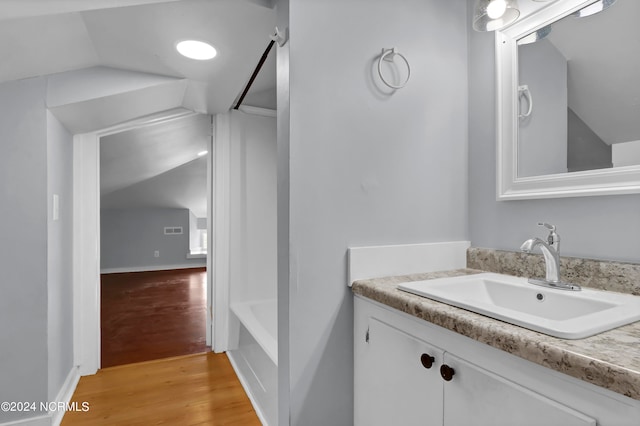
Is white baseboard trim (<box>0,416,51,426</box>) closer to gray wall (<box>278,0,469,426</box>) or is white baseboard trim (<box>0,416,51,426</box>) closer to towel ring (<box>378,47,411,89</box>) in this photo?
gray wall (<box>278,0,469,426</box>)

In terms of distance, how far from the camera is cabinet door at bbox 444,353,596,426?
0.62 m

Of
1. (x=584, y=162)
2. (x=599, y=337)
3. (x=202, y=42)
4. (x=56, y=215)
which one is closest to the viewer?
(x=599, y=337)

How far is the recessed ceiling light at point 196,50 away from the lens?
1533mm

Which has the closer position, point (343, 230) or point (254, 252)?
point (343, 230)

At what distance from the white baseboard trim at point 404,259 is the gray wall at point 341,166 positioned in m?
0.03

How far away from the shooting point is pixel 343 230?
1.21m

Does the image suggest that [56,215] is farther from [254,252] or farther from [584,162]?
[584,162]

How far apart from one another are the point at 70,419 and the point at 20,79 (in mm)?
1771

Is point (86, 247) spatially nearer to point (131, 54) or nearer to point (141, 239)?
point (131, 54)

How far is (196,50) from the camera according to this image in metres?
1.59

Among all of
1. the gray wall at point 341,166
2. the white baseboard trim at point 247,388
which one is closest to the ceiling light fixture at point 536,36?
the gray wall at point 341,166

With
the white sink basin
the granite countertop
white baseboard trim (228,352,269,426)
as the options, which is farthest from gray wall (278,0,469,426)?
white baseboard trim (228,352,269,426)

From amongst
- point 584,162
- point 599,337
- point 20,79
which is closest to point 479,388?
point 599,337

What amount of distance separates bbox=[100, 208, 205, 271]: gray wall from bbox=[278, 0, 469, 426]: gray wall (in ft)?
19.9
